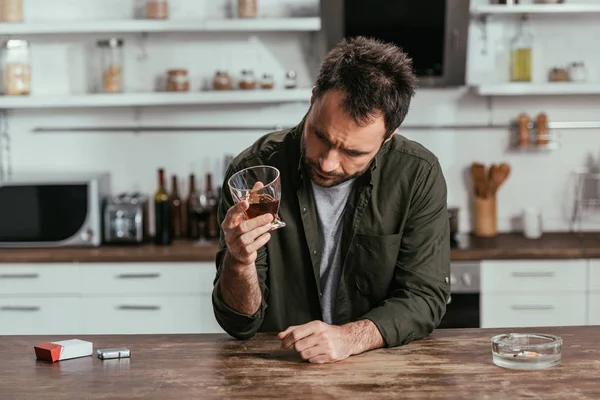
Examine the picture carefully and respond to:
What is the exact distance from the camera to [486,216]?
480 centimetres

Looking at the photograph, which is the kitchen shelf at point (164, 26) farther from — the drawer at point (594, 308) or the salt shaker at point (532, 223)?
the drawer at point (594, 308)

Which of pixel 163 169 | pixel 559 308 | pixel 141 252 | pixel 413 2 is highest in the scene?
pixel 413 2

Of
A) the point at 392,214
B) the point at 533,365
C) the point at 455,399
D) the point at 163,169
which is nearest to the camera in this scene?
the point at 455,399

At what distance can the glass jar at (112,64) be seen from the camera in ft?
15.4

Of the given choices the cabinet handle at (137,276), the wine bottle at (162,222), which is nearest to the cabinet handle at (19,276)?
the cabinet handle at (137,276)

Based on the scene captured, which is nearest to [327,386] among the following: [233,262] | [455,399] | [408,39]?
[455,399]

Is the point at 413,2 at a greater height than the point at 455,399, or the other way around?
the point at 413,2

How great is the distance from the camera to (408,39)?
4.59m

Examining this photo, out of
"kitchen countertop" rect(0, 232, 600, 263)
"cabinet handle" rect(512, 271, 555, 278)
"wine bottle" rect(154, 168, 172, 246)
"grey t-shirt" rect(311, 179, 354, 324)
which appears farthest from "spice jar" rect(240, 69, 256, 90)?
"grey t-shirt" rect(311, 179, 354, 324)

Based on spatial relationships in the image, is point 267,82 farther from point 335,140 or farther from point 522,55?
point 335,140

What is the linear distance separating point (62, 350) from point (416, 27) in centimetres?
285

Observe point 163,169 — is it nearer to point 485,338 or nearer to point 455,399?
point 485,338

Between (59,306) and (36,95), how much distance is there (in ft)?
3.95

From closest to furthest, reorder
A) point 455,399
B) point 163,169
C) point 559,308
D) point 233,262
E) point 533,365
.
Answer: point 455,399
point 533,365
point 233,262
point 559,308
point 163,169
